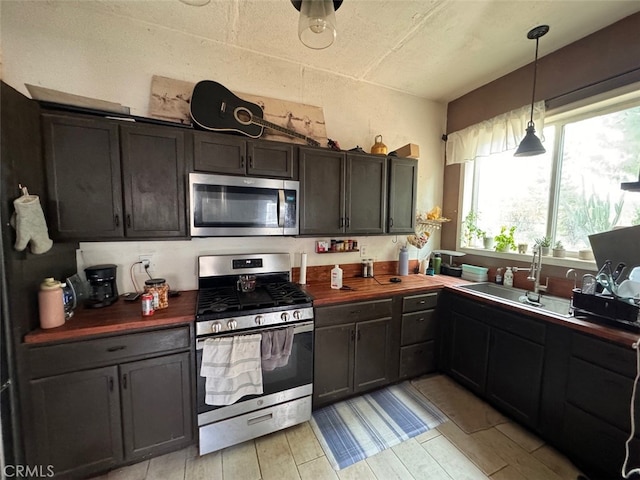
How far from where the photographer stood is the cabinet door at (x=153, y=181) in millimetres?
1654

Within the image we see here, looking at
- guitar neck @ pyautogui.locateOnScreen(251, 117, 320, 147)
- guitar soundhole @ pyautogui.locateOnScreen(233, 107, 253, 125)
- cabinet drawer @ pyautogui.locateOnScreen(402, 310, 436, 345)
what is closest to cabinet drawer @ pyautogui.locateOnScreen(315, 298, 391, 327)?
cabinet drawer @ pyautogui.locateOnScreen(402, 310, 436, 345)

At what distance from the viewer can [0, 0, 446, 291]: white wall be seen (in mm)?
1679

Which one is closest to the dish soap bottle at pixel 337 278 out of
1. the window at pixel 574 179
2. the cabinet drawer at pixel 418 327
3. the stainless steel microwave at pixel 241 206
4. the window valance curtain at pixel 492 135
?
the stainless steel microwave at pixel 241 206

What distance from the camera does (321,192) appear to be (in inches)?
87.1

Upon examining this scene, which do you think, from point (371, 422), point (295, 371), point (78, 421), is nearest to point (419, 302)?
point (371, 422)

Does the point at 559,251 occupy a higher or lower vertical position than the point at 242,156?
lower

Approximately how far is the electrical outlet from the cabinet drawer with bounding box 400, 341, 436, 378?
225 cm

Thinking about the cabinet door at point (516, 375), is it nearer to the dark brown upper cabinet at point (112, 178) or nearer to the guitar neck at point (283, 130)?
the guitar neck at point (283, 130)

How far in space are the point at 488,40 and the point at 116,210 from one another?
10.0 feet

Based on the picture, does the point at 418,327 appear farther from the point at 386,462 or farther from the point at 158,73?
the point at 158,73

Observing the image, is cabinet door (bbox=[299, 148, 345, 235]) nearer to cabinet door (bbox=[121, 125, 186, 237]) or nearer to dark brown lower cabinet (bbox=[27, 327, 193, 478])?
cabinet door (bbox=[121, 125, 186, 237])

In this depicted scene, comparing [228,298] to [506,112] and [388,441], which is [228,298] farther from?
[506,112]

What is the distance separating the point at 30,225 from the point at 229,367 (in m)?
1.29

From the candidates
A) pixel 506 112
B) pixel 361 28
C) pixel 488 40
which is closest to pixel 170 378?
pixel 361 28
